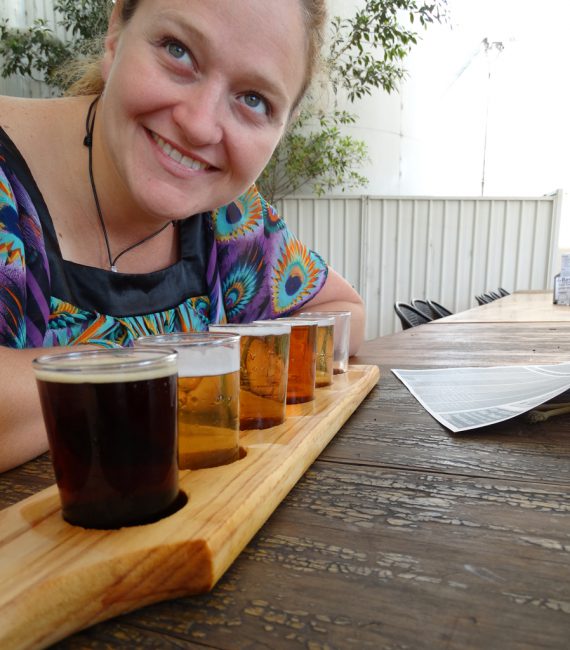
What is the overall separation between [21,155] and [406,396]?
2.65ft

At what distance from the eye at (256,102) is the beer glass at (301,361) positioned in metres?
0.43

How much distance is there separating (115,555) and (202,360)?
19 centimetres

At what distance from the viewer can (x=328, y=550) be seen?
0.38 m

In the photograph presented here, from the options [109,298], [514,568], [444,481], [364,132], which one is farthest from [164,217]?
[364,132]

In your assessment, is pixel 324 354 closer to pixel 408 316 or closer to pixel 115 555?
pixel 115 555

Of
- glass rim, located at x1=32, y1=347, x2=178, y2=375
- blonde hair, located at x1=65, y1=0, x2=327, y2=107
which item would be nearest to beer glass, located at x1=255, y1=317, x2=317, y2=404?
glass rim, located at x1=32, y1=347, x2=178, y2=375

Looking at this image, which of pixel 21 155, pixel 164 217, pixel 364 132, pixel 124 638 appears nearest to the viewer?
pixel 124 638

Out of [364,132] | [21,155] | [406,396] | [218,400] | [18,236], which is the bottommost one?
[406,396]

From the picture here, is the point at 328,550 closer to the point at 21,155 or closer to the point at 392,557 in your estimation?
the point at 392,557

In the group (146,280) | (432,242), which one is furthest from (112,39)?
(432,242)

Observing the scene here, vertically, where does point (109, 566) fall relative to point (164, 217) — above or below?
below

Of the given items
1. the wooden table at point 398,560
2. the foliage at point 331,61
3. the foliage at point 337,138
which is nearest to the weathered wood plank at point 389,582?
the wooden table at point 398,560

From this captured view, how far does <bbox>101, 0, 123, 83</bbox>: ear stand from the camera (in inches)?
36.9

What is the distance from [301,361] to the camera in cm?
75
